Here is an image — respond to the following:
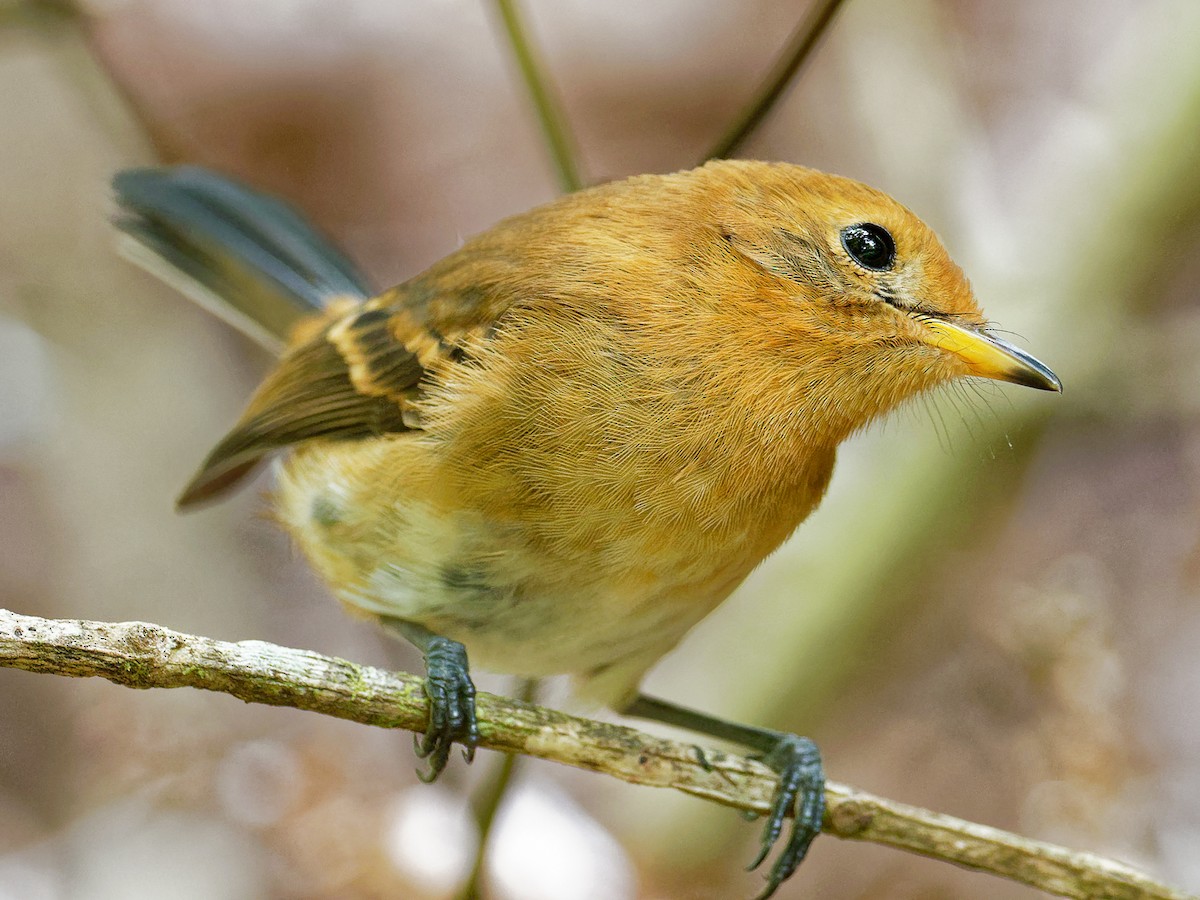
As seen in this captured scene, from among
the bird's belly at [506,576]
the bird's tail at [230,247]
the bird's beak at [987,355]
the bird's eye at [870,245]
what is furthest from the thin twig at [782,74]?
the bird's tail at [230,247]

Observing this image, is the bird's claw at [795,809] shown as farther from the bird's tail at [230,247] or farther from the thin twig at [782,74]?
the bird's tail at [230,247]

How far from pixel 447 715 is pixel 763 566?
296cm

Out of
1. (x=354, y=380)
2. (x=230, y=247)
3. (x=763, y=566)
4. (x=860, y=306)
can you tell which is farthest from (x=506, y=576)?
(x=763, y=566)

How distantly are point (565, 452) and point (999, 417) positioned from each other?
2.55 meters

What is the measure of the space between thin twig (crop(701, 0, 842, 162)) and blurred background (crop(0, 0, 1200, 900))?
1244 millimetres

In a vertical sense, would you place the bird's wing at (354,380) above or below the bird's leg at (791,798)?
above

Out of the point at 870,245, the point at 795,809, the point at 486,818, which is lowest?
the point at 486,818

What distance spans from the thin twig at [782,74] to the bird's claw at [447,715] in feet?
5.79

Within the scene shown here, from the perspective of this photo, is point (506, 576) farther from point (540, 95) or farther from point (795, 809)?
point (540, 95)

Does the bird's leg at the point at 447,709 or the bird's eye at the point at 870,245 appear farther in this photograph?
the bird's eye at the point at 870,245

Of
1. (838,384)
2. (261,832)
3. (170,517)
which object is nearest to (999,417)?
(838,384)

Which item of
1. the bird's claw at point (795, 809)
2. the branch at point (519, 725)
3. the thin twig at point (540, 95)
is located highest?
the thin twig at point (540, 95)

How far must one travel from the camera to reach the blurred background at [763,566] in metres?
4.93

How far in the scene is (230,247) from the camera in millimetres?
4531
